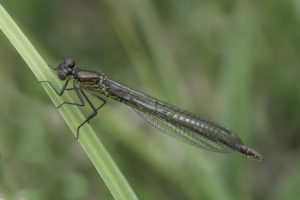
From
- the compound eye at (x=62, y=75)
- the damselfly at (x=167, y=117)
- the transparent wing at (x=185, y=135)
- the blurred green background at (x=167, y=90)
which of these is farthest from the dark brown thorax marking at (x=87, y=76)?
the blurred green background at (x=167, y=90)

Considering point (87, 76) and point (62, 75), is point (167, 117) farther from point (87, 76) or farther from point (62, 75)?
point (62, 75)

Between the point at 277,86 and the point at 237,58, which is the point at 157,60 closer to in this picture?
the point at 237,58

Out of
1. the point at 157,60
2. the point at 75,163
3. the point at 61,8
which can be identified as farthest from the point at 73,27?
the point at 75,163

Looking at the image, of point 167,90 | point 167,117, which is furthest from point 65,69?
point 167,90

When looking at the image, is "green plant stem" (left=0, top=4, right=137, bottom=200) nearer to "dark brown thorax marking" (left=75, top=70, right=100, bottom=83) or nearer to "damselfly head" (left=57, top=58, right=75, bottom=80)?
"damselfly head" (left=57, top=58, right=75, bottom=80)

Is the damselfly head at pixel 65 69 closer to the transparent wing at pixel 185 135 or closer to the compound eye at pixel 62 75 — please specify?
the compound eye at pixel 62 75

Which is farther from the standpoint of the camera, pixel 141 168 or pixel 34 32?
pixel 34 32
